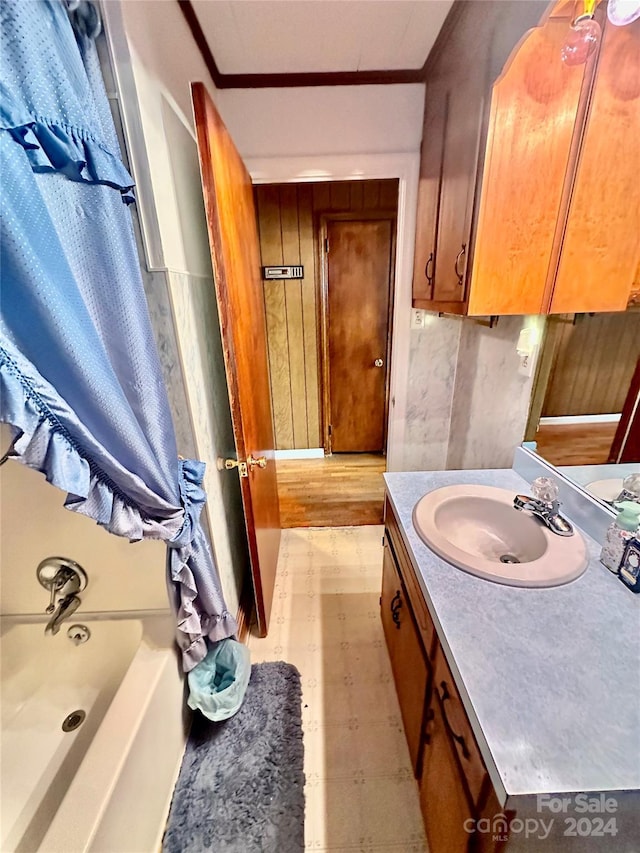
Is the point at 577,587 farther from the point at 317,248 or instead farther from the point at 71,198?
the point at 317,248

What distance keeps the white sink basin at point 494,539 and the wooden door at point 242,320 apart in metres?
0.71

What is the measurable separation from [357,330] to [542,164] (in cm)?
217

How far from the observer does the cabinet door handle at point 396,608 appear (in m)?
1.26


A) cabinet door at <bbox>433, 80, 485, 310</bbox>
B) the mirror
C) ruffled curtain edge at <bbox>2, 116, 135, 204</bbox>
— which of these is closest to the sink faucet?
the mirror

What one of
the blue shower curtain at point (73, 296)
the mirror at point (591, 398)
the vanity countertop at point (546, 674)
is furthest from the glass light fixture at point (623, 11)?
the vanity countertop at point (546, 674)

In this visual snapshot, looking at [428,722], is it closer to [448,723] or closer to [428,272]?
[448,723]

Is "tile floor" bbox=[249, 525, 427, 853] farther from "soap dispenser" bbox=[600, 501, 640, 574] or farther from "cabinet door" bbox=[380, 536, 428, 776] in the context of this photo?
"soap dispenser" bbox=[600, 501, 640, 574]

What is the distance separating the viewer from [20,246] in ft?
2.01

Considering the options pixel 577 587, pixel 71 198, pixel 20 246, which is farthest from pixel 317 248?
pixel 577 587

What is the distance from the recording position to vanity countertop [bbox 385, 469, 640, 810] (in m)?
0.56

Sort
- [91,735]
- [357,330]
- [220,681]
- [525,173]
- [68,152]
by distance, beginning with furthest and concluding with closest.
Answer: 1. [357,330]
2. [220,681]
3. [91,735]
4. [525,173]
5. [68,152]

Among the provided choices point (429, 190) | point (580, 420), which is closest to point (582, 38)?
point (429, 190)

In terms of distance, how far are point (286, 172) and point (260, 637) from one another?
2266mm

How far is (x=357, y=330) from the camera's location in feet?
10.3
